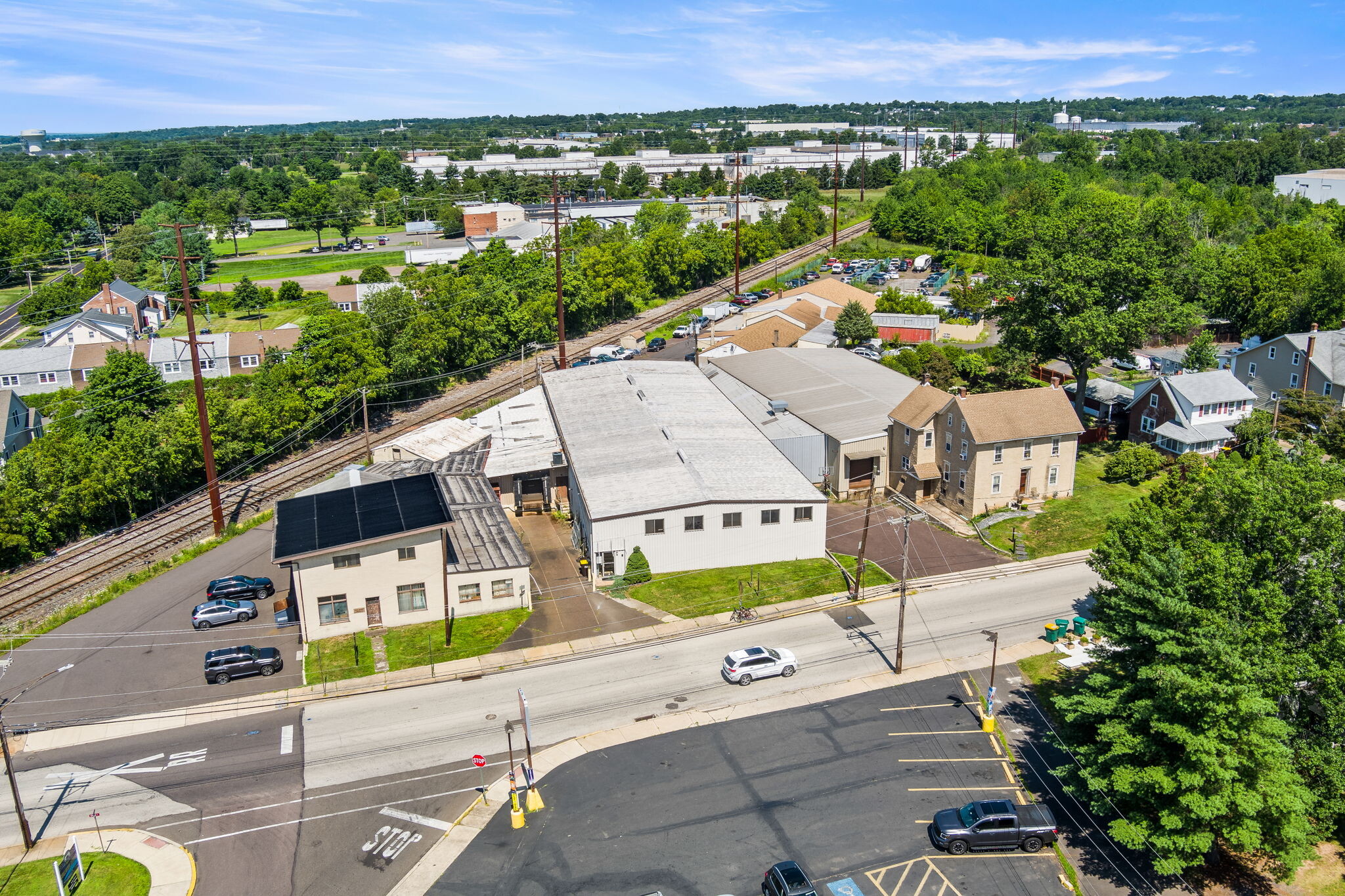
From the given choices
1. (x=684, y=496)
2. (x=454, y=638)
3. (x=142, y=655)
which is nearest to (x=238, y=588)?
(x=142, y=655)

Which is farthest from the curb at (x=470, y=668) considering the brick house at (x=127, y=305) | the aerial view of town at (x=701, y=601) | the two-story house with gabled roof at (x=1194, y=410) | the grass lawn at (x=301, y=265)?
the grass lawn at (x=301, y=265)

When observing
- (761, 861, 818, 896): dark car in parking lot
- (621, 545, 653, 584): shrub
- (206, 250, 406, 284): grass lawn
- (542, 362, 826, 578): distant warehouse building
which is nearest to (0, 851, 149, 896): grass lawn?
(761, 861, 818, 896): dark car in parking lot

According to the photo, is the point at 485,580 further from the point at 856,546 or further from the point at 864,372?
the point at 864,372

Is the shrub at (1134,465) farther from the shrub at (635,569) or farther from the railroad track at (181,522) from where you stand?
the railroad track at (181,522)

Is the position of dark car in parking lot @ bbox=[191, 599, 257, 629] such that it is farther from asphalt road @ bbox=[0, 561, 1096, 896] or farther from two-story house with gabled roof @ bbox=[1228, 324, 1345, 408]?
two-story house with gabled roof @ bbox=[1228, 324, 1345, 408]

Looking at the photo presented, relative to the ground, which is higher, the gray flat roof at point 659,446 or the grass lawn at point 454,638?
the gray flat roof at point 659,446

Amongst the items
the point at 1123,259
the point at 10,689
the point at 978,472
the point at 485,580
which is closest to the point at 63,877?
the point at 10,689
